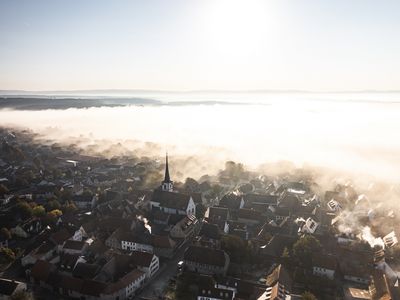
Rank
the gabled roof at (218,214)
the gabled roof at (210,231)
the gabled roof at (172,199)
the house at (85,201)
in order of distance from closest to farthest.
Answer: the gabled roof at (210,231), the gabled roof at (218,214), the gabled roof at (172,199), the house at (85,201)

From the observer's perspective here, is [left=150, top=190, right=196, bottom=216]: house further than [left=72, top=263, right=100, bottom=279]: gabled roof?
Yes

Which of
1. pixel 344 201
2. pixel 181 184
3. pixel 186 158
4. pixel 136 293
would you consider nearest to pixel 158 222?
pixel 136 293

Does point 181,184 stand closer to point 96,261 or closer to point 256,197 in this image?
point 256,197

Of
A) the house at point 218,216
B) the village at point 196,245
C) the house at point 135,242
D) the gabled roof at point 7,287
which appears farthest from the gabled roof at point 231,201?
the gabled roof at point 7,287

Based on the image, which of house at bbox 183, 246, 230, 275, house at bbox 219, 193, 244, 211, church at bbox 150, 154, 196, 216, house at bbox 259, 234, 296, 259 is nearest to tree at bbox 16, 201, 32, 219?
church at bbox 150, 154, 196, 216

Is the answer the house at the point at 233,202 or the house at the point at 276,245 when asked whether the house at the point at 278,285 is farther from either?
the house at the point at 233,202

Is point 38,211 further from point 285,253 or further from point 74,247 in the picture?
point 285,253

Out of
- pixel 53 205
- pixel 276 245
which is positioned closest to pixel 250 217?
pixel 276 245

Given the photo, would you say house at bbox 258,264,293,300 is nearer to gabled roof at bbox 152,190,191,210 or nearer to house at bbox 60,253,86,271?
gabled roof at bbox 152,190,191,210
